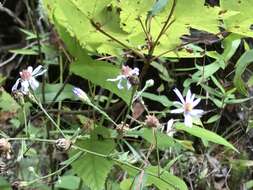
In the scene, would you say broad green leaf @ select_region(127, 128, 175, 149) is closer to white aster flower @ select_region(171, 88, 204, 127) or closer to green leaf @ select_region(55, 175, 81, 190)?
white aster flower @ select_region(171, 88, 204, 127)

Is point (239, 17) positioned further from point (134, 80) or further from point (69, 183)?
point (69, 183)

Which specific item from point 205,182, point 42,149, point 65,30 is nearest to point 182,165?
point 205,182

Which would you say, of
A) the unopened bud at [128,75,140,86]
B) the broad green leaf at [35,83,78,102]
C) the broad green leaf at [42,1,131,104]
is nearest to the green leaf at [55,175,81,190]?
the broad green leaf at [35,83,78,102]

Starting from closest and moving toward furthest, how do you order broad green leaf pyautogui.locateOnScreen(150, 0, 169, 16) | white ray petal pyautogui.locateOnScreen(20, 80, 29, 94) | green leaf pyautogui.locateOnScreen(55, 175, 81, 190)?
1. broad green leaf pyautogui.locateOnScreen(150, 0, 169, 16)
2. white ray petal pyautogui.locateOnScreen(20, 80, 29, 94)
3. green leaf pyautogui.locateOnScreen(55, 175, 81, 190)

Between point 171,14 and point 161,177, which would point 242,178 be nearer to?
point 161,177

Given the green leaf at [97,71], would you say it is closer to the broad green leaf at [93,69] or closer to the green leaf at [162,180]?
the broad green leaf at [93,69]

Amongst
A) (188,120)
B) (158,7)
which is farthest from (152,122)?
(158,7)
